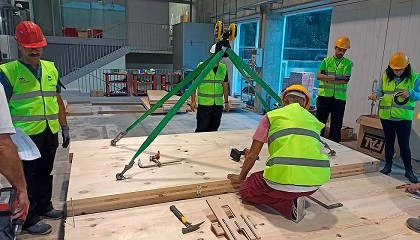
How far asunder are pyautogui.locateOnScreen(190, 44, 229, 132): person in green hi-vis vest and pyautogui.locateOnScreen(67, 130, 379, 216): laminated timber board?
23.7 inches

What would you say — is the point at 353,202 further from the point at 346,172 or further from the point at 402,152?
the point at 402,152

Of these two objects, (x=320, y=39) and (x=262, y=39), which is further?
(x=262, y=39)

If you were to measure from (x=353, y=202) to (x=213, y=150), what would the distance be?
1323mm

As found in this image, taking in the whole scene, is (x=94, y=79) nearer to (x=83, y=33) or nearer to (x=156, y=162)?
(x=83, y=33)

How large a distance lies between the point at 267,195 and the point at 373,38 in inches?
156

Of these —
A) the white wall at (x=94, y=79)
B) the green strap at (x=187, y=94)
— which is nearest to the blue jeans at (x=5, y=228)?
the green strap at (x=187, y=94)

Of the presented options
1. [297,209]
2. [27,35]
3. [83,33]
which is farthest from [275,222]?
[83,33]

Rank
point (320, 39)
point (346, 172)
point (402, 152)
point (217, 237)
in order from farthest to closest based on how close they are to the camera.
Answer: point (320, 39), point (402, 152), point (346, 172), point (217, 237)

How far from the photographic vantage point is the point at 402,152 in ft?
11.4

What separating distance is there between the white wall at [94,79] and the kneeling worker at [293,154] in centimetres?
1000

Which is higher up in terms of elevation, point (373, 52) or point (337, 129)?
point (373, 52)

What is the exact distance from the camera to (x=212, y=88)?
3816 millimetres

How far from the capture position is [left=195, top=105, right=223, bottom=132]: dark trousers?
3950mm

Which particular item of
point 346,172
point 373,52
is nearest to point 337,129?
point 373,52
